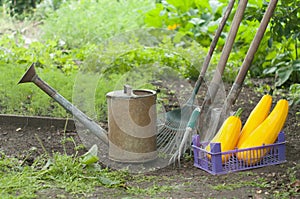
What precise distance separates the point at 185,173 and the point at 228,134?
32 centimetres

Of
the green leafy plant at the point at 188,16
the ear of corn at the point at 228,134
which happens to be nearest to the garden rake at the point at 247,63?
the ear of corn at the point at 228,134

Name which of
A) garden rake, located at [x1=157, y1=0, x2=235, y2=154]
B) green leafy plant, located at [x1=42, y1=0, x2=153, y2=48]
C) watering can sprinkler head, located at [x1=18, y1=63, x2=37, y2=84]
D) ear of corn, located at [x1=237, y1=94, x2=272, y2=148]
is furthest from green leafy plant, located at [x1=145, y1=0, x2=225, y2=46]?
watering can sprinkler head, located at [x1=18, y1=63, x2=37, y2=84]

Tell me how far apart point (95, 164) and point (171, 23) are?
3860mm

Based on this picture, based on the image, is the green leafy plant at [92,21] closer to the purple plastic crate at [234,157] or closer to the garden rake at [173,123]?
the garden rake at [173,123]

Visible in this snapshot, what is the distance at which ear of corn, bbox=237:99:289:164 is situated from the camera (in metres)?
3.28

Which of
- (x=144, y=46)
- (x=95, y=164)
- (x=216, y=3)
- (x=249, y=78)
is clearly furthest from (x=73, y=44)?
(x=95, y=164)

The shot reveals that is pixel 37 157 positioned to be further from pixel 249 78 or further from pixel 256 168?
pixel 249 78

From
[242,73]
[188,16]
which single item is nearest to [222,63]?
[242,73]

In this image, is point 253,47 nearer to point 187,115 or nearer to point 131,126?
point 187,115

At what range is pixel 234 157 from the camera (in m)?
3.30

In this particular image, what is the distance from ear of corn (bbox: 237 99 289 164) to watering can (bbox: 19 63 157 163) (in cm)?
55

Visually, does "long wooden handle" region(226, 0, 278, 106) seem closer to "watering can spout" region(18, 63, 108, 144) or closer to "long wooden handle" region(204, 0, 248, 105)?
"long wooden handle" region(204, 0, 248, 105)

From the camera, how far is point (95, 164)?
11.1ft

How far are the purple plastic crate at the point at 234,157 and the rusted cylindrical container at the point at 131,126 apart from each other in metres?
0.29
